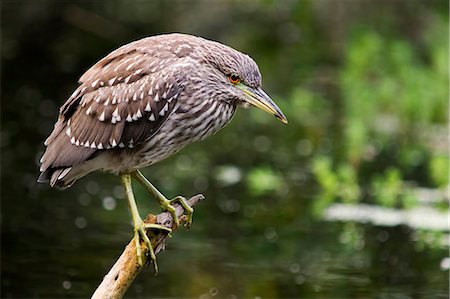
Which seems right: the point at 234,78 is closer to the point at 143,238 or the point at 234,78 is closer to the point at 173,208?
the point at 173,208

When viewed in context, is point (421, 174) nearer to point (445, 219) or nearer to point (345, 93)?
point (445, 219)

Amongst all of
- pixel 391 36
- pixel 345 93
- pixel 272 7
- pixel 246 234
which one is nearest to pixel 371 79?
pixel 345 93

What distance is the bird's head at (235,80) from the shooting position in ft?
21.6

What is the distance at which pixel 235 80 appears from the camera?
6652 mm

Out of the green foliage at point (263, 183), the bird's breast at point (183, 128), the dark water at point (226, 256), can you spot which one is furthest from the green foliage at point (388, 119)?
the bird's breast at point (183, 128)

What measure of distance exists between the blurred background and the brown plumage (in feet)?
8.54

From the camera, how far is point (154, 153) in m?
6.54

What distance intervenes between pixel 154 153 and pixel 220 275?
326cm

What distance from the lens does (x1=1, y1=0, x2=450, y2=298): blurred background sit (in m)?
9.70

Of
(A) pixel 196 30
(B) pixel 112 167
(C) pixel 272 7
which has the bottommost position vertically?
(B) pixel 112 167

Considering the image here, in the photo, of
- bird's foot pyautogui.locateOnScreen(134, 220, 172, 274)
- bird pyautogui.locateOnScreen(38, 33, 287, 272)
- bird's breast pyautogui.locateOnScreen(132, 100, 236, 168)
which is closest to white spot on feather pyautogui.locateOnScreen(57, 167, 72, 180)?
bird pyautogui.locateOnScreen(38, 33, 287, 272)

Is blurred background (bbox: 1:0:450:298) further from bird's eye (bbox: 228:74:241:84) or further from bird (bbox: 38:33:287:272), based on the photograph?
bird's eye (bbox: 228:74:241:84)

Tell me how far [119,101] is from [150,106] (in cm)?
26

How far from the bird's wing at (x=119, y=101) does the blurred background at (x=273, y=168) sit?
2.64m
